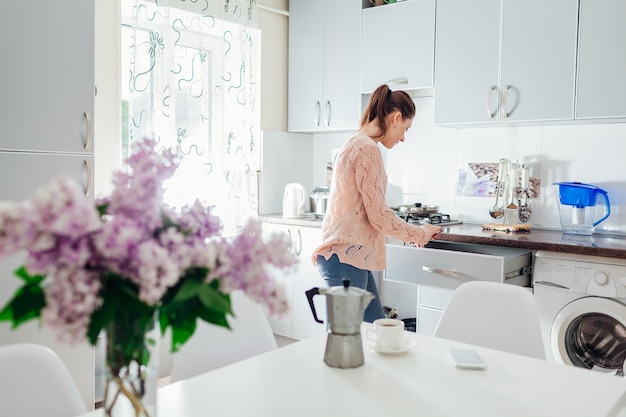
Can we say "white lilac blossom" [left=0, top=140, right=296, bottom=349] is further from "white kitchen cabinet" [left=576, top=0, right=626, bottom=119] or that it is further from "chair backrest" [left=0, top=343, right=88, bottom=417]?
"white kitchen cabinet" [left=576, top=0, right=626, bottom=119]

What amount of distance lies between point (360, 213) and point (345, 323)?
1.04 metres

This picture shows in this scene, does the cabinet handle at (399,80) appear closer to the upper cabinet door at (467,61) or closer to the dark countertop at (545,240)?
the upper cabinet door at (467,61)

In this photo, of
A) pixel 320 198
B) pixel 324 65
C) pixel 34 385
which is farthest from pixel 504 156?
pixel 34 385

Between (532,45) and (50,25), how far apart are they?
2.16 metres

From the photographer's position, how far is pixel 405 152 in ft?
12.3

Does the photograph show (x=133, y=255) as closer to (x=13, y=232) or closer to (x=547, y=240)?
(x=13, y=232)

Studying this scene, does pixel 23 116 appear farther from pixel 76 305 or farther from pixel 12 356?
pixel 76 305

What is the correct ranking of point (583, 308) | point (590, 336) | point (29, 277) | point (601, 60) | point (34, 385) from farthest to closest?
point (601, 60) < point (590, 336) < point (583, 308) < point (34, 385) < point (29, 277)

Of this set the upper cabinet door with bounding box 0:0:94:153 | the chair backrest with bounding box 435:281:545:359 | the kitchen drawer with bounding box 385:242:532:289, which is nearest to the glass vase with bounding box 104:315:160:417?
the chair backrest with bounding box 435:281:545:359

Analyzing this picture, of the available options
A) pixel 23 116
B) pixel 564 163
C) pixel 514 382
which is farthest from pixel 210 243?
pixel 564 163

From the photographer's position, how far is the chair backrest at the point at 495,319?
1843 mm

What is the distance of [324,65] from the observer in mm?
3842

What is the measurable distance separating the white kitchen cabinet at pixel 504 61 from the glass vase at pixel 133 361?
99.5 inches

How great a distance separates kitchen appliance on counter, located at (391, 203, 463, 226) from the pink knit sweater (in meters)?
0.90
